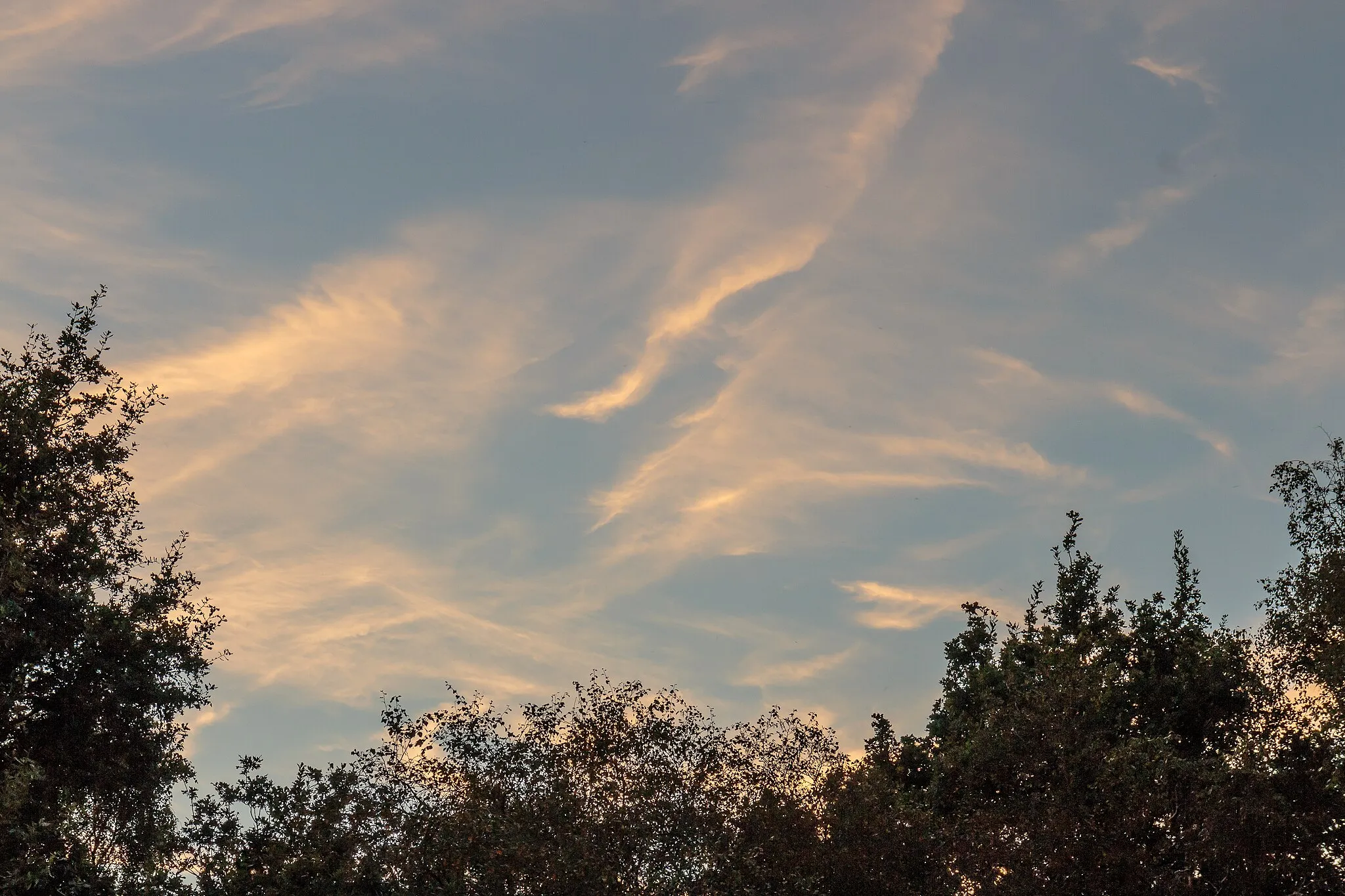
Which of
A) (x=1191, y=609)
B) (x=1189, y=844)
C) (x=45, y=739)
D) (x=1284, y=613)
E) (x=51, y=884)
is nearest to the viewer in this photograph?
(x=51, y=884)

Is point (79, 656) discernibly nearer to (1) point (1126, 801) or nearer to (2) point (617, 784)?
(2) point (617, 784)

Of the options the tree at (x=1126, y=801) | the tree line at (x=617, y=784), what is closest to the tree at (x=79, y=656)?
the tree line at (x=617, y=784)

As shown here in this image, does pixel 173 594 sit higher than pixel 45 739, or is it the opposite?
pixel 173 594

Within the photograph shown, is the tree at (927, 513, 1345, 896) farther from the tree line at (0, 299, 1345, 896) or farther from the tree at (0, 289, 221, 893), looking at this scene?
the tree at (0, 289, 221, 893)

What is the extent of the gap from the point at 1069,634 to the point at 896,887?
61.2ft

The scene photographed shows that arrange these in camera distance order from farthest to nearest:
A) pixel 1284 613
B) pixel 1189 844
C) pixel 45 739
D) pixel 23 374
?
pixel 1284 613
pixel 1189 844
pixel 23 374
pixel 45 739

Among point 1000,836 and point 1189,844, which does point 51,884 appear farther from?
point 1189,844

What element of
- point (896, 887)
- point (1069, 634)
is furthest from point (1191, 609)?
point (896, 887)

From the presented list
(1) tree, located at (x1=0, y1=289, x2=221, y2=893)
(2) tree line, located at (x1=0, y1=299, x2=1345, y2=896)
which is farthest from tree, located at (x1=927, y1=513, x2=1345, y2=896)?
(1) tree, located at (x1=0, y1=289, x2=221, y2=893)

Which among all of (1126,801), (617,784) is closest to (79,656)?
(617,784)

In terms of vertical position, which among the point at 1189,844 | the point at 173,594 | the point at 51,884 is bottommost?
the point at 51,884

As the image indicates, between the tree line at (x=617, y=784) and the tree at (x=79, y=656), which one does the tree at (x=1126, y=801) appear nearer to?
the tree line at (x=617, y=784)

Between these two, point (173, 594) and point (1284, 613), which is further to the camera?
point (1284, 613)

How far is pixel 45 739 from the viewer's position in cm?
3061
